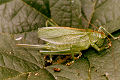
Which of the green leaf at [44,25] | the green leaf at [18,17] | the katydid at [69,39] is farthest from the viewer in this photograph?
the green leaf at [18,17]

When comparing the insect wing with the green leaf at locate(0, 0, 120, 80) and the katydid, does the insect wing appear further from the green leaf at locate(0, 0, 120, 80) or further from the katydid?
the green leaf at locate(0, 0, 120, 80)

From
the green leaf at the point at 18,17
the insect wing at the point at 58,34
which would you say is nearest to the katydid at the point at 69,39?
the insect wing at the point at 58,34

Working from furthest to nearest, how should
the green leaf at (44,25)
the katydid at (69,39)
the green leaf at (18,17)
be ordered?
the green leaf at (18,17) → the katydid at (69,39) → the green leaf at (44,25)

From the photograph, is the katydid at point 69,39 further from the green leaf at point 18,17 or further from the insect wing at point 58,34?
the green leaf at point 18,17

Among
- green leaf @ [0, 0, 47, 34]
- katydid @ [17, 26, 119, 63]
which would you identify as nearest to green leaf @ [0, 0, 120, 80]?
green leaf @ [0, 0, 47, 34]

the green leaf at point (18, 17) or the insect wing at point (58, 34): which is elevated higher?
the green leaf at point (18, 17)

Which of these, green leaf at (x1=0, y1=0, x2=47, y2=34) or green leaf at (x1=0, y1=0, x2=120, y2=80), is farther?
green leaf at (x1=0, y1=0, x2=47, y2=34)

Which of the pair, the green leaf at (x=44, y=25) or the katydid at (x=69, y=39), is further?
the katydid at (x=69, y=39)

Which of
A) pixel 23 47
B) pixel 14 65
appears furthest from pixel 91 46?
pixel 14 65

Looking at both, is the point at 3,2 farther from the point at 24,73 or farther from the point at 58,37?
the point at 24,73
